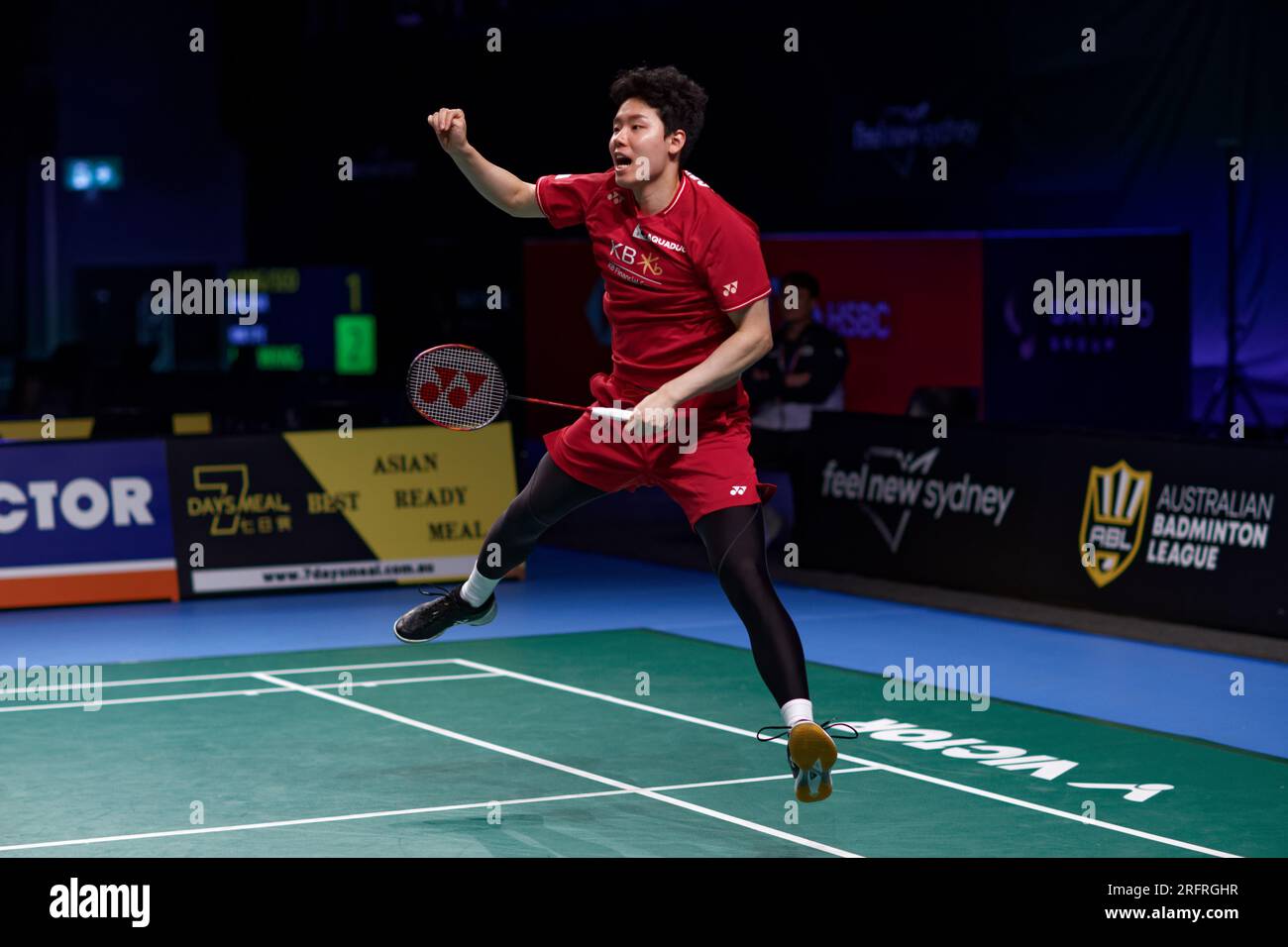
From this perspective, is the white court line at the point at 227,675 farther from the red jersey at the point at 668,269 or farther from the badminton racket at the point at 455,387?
the red jersey at the point at 668,269

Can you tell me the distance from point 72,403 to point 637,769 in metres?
14.7

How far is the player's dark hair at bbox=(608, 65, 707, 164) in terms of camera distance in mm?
6828

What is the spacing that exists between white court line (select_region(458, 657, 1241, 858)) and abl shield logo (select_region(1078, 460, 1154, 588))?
3570 millimetres

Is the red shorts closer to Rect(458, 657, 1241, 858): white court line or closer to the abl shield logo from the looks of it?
Rect(458, 657, 1241, 858): white court line

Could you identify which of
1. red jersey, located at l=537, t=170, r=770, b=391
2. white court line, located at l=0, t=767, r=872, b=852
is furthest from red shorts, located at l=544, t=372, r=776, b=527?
white court line, located at l=0, t=767, r=872, b=852

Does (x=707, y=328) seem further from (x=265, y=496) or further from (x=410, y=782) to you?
(x=265, y=496)

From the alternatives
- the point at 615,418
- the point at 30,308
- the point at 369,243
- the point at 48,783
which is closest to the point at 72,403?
the point at 369,243

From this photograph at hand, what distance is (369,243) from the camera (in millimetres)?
27484

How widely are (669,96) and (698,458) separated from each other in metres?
1.22

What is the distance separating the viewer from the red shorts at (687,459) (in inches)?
272

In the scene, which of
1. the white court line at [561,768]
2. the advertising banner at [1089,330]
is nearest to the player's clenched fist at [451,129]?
the white court line at [561,768]

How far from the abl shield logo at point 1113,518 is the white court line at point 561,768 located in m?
4.63
